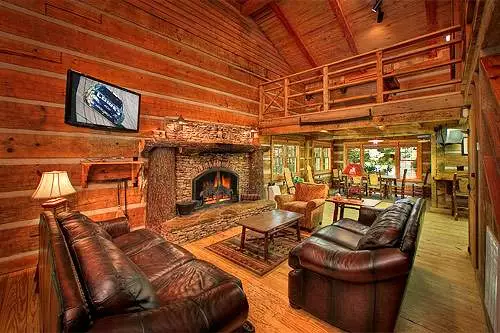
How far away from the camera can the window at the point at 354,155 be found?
9.85 meters

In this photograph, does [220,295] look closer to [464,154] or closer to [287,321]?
[287,321]

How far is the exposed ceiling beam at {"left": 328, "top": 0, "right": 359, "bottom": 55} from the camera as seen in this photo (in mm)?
5375

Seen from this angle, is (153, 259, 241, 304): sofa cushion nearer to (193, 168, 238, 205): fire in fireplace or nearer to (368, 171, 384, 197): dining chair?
(193, 168, 238, 205): fire in fireplace

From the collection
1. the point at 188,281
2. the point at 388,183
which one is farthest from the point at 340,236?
the point at 388,183

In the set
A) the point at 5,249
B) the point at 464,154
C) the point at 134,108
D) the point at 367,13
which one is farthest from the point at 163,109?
the point at 464,154

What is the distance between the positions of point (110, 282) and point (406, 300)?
273 centimetres

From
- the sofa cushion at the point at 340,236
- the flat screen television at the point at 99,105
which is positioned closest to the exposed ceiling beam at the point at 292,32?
the flat screen television at the point at 99,105

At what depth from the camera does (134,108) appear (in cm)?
370

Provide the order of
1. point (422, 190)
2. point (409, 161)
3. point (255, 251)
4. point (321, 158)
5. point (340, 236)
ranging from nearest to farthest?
point (340, 236) → point (255, 251) → point (422, 190) → point (409, 161) → point (321, 158)

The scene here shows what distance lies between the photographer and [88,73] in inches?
129

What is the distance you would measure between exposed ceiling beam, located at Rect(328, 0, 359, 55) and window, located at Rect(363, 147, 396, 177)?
4.70 meters

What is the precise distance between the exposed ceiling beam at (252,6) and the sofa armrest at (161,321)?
6.51 meters

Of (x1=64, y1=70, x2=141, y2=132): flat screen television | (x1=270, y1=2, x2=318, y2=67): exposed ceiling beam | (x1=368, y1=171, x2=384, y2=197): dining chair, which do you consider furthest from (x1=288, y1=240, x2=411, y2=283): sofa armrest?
(x1=368, y1=171, x2=384, y2=197): dining chair

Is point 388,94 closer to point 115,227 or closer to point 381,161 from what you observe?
point 115,227
